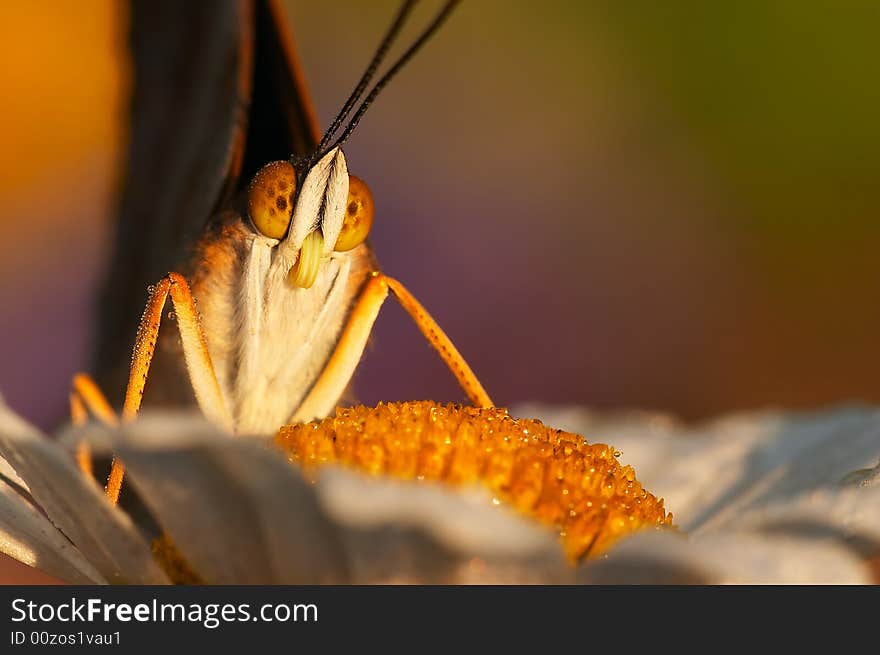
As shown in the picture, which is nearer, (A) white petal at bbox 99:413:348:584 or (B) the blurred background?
(A) white petal at bbox 99:413:348:584

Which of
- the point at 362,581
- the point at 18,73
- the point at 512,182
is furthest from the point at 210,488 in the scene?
the point at 512,182

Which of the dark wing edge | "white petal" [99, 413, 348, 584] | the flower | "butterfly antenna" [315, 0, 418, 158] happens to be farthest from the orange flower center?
the dark wing edge

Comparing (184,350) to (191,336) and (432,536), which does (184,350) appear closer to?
(191,336)

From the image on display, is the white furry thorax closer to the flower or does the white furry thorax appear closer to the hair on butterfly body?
the hair on butterfly body

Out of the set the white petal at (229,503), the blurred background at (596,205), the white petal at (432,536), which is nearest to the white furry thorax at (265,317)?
the white petal at (229,503)

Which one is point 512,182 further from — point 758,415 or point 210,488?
point 210,488

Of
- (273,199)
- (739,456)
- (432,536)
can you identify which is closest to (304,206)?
(273,199)
